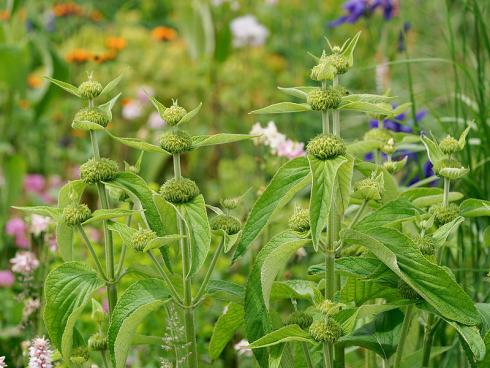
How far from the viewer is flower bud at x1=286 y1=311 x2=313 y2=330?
4.66ft

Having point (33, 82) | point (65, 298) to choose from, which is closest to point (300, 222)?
point (65, 298)

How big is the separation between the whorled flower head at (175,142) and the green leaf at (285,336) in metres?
0.32

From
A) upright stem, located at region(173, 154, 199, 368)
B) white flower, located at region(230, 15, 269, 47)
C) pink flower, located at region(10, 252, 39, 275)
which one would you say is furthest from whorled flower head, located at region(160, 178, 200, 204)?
white flower, located at region(230, 15, 269, 47)

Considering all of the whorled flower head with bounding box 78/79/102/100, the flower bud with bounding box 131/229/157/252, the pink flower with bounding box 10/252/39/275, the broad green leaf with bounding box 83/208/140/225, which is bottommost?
the flower bud with bounding box 131/229/157/252

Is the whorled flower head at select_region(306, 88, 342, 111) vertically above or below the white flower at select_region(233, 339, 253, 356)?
above

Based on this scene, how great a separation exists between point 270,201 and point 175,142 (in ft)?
0.58

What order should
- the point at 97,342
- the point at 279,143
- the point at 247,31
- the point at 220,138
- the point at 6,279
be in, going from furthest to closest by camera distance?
the point at 247,31, the point at 6,279, the point at 279,143, the point at 97,342, the point at 220,138

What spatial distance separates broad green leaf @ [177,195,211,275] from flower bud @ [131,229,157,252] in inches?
2.4

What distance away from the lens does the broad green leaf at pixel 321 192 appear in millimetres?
1242

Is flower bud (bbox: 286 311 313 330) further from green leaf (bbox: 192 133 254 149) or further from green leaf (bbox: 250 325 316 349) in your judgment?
green leaf (bbox: 192 133 254 149)

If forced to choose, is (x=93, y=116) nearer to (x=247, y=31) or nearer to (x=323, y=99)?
(x=323, y=99)

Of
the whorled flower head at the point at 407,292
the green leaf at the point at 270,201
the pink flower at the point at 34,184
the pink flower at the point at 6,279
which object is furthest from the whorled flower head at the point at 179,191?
the pink flower at the point at 34,184

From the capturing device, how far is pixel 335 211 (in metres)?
1.37

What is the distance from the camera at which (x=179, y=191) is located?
139cm
